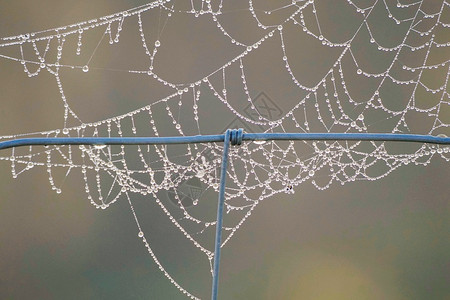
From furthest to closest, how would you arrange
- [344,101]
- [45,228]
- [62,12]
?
[45,228] → [62,12] → [344,101]

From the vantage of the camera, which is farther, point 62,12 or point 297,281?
point 297,281

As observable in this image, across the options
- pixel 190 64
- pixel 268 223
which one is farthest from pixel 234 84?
pixel 268 223

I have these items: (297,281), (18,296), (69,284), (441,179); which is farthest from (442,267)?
(18,296)

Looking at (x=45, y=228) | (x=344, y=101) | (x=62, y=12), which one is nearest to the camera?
(x=344, y=101)

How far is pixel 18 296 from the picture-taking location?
3.30 metres

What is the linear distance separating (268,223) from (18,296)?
1.13m

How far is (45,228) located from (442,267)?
1.78 m

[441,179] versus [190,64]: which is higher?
[190,64]

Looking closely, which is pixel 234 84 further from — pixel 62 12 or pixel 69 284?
pixel 69 284

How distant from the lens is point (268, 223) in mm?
3246

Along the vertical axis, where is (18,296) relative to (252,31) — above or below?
below

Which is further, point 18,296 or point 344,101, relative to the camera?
point 18,296

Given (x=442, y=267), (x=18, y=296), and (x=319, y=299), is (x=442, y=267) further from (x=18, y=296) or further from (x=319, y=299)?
(x=18, y=296)

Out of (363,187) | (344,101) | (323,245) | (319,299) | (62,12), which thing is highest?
(62,12)
